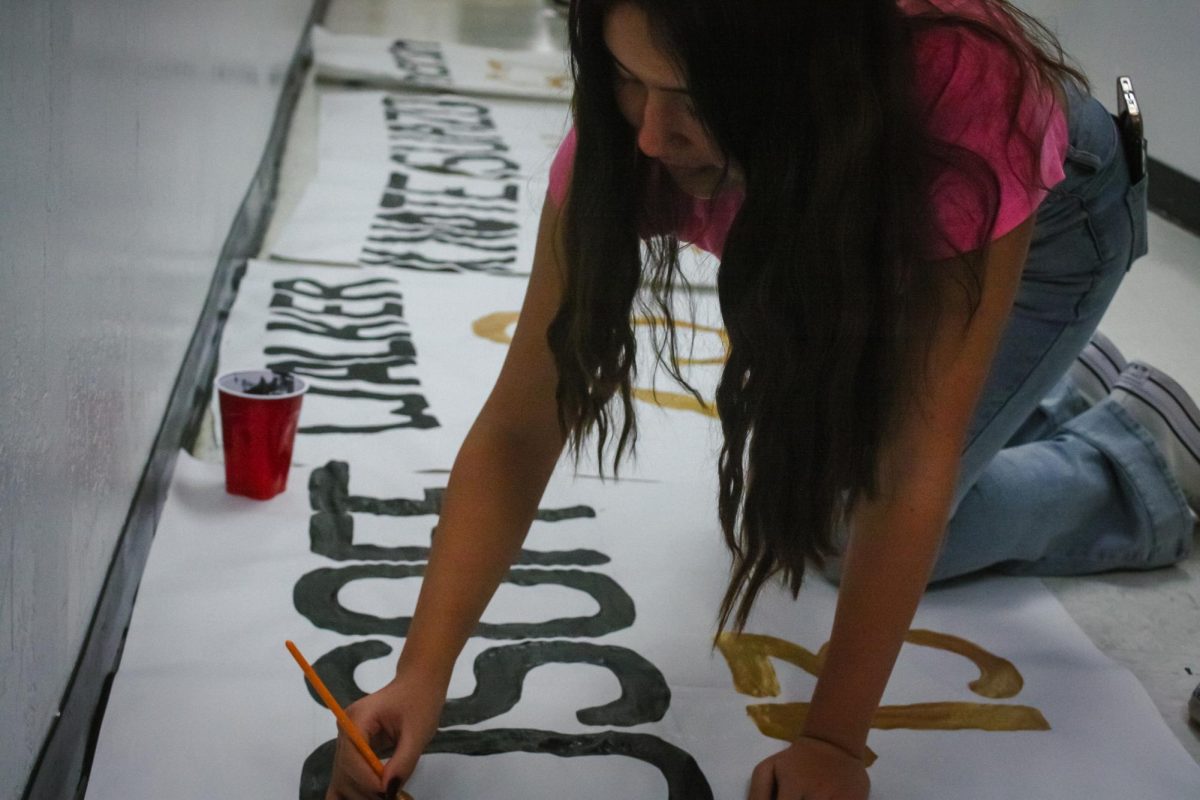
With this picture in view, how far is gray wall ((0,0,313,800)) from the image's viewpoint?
86 cm

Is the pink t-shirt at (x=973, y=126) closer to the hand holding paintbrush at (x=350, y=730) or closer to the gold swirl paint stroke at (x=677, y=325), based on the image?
the hand holding paintbrush at (x=350, y=730)

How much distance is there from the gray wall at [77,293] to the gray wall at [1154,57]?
7.68 ft

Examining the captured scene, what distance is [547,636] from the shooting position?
1.27m

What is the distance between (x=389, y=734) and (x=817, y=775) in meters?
0.32

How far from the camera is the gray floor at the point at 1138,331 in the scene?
137cm

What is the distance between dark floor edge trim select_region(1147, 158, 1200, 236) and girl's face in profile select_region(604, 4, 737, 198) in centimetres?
255

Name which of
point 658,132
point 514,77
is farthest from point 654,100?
point 514,77

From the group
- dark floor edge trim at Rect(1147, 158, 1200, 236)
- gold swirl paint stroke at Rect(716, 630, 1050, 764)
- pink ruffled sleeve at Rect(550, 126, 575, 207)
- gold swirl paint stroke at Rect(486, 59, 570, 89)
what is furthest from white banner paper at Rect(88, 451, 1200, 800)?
gold swirl paint stroke at Rect(486, 59, 570, 89)

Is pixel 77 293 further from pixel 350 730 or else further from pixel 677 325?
pixel 677 325

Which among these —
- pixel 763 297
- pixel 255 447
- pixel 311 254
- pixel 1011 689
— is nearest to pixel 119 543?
pixel 255 447

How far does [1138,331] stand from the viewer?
239 cm

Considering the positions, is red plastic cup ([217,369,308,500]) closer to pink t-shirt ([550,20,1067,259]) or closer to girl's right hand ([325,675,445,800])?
girl's right hand ([325,675,445,800])

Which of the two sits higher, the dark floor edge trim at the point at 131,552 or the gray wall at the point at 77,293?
the gray wall at the point at 77,293

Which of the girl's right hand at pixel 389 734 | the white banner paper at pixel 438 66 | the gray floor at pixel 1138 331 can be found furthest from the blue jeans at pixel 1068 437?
the white banner paper at pixel 438 66
